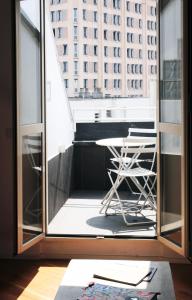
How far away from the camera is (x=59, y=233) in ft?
13.1

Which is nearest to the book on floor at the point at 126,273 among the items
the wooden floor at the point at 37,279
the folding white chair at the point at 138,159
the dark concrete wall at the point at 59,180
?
the wooden floor at the point at 37,279

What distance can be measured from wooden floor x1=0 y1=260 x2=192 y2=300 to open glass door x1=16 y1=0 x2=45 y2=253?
192 mm

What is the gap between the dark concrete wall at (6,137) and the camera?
3.66 m

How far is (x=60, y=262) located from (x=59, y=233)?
33 centimetres

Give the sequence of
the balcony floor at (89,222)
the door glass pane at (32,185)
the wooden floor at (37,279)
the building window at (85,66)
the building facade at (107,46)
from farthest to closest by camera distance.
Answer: the building window at (85,66) → the building facade at (107,46) → the balcony floor at (89,222) → the door glass pane at (32,185) → the wooden floor at (37,279)

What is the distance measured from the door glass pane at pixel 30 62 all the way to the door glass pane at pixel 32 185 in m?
0.19

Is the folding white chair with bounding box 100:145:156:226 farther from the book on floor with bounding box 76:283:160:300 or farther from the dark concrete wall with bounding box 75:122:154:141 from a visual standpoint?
the book on floor with bounding box 76:283:160:300

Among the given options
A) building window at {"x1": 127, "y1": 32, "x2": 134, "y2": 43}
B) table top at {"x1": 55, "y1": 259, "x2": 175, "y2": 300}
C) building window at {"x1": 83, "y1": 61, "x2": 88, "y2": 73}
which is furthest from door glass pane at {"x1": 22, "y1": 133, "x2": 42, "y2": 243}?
building window at {"x1": 83, "y1": 61, "x2": 88, "y2": 73}

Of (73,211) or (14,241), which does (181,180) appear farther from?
(73,211)

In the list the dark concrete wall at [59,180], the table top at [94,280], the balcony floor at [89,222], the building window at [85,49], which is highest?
the building window at [85,49]

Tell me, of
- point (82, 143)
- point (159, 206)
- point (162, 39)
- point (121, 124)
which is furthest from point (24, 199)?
point (121, 124)

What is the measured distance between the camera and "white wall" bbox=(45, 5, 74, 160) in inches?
191

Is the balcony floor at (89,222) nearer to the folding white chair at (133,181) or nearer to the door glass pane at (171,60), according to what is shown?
the folding white chair at (133,181)

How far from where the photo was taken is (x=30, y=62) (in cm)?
366
